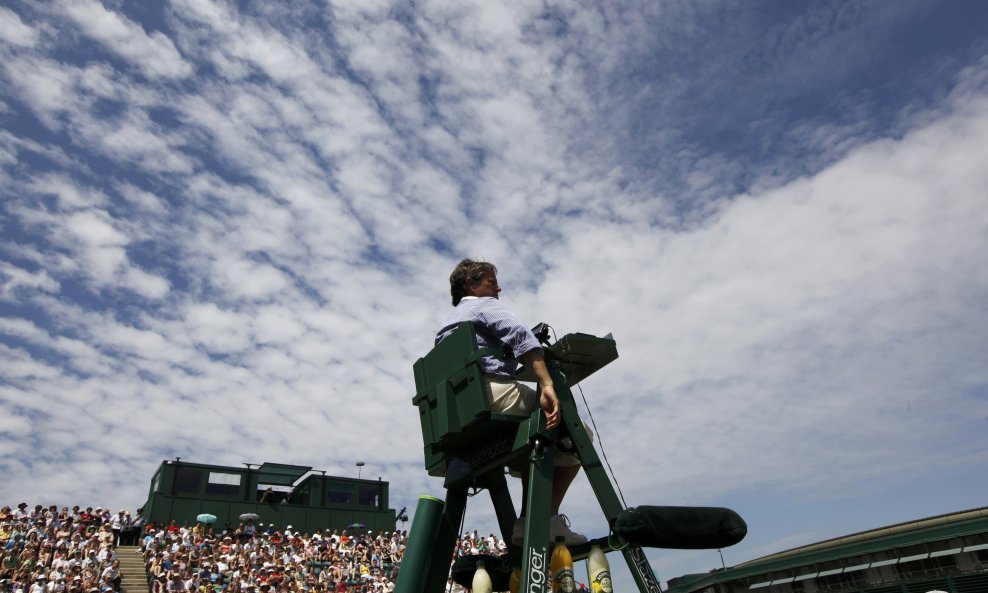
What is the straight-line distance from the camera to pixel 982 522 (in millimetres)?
12578

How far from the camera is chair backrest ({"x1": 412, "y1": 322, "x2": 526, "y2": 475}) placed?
4.11 m

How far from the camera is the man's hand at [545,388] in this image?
394cm

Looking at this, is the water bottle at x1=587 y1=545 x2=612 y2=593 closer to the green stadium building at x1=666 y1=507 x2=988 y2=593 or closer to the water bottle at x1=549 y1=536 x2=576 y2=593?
the water bottle at x1=549 y1=536 x2=576 y2=593

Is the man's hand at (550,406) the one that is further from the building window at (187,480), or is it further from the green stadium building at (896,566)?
the building window at (187,480)

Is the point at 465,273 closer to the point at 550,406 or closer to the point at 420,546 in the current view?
the point at 550,406

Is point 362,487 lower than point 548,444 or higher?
higher

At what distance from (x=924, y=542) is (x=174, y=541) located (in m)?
23.8

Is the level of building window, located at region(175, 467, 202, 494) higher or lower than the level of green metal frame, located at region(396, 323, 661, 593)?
higher

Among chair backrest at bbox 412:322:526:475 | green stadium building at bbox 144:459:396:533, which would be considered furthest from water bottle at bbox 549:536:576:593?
green stadium building at bbox 144:459:396:533

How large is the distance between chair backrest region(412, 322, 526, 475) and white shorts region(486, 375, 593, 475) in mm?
71

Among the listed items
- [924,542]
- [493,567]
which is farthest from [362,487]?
[493,567]

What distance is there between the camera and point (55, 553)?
64.7 feet

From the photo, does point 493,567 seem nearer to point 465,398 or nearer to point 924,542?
point 465,398

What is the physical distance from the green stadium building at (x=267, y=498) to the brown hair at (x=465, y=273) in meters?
32.8
